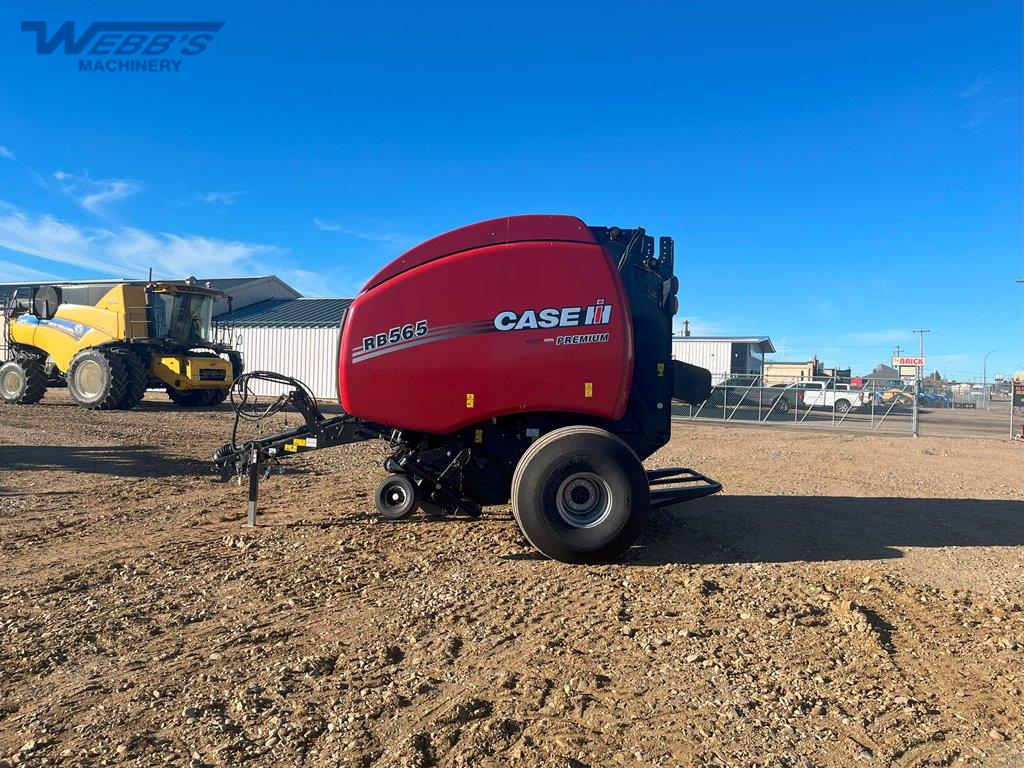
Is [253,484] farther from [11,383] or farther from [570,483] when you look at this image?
[11,383]

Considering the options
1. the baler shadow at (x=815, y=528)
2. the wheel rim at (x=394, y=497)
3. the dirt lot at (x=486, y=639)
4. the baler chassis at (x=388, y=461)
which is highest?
the baler chassis at (x=388, y=461)

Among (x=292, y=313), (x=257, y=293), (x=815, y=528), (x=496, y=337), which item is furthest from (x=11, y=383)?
(x=815, y=528)

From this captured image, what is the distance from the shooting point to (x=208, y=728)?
9.06 feet

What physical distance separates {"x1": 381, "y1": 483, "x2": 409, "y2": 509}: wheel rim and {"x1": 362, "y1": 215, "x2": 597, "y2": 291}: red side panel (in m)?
1.83

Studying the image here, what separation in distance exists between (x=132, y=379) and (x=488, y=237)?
45.4 feet

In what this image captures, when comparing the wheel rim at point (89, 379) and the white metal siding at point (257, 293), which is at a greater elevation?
the white metal siding at point (257, 293)

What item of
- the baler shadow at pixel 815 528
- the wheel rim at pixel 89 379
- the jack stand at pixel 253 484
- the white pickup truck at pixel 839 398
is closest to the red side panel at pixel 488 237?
the jack stand at pixel 253 484

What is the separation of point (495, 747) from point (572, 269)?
12.2 feet

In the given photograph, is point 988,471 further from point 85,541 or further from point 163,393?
point 163,393

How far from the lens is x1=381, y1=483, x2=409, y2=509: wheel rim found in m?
5.96

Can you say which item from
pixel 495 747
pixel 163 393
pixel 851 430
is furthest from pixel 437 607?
pixel 163 393

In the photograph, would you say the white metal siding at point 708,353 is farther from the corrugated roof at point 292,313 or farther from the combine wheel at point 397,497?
the combine wheel at point 397,497

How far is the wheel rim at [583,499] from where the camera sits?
5113mm

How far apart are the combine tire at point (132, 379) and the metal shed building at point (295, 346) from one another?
8892 mm
